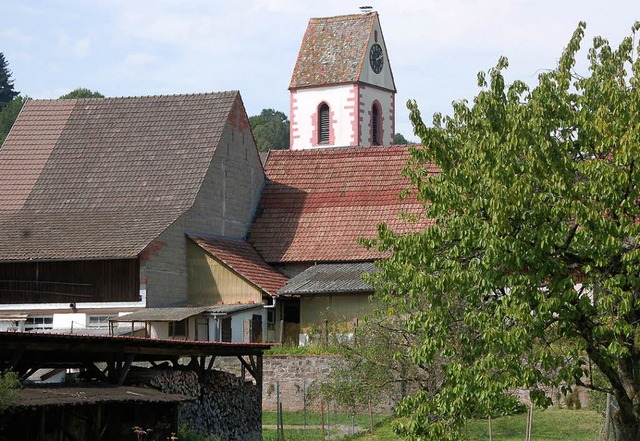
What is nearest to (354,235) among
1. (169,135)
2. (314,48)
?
(169,135)

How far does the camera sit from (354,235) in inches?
1953

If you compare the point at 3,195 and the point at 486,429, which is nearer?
the point at 486,429

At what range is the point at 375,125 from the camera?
70.1 m

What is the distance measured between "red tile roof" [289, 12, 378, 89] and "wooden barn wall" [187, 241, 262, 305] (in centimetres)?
2249

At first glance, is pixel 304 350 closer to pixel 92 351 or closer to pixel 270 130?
pixel 92 351

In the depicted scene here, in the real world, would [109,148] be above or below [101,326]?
above

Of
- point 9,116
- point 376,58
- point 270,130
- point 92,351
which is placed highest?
point 270,130

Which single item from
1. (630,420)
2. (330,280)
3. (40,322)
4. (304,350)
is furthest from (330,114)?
(630,420)

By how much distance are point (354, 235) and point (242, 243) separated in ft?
14.7

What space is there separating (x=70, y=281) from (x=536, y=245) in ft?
91.7

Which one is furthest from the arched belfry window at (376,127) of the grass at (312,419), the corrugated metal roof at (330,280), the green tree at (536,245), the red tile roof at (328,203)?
the green tree at (536,245)

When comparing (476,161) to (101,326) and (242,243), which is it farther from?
(242,243)

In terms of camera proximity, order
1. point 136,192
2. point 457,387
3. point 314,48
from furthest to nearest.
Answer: point 314,48 < point 136,192 < point 457,387

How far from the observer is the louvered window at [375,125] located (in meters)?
69.6
